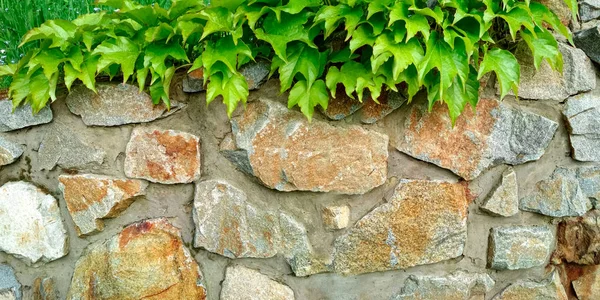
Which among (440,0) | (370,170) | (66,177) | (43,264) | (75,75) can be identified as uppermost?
(440,0)

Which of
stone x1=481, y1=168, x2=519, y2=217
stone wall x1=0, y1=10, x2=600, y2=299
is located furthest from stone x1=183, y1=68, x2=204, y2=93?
stone x1=481, y1=168, x2=519, y2=217

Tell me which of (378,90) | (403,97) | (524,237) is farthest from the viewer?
(524,237)

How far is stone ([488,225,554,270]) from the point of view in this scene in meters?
1.58

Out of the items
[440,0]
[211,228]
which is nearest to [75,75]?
[211,228]

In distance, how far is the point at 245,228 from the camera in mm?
1513

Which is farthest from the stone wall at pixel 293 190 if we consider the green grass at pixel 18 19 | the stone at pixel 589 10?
the green grass at pixel 18 19

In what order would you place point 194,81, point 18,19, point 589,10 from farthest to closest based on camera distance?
point 18,19 < point 589,10 < point 194,81

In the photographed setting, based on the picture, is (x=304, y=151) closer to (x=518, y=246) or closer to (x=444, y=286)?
(x=444, y=286)

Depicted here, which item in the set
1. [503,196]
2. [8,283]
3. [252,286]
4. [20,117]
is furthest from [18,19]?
[503,196]

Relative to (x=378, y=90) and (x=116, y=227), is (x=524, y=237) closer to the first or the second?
(x=378, y=90)

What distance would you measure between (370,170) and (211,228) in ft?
1.58

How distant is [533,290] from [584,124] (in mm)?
525

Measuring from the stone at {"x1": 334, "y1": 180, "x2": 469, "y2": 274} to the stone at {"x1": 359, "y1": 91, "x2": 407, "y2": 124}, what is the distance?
0.65 ft

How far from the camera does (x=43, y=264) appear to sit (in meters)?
1.62
